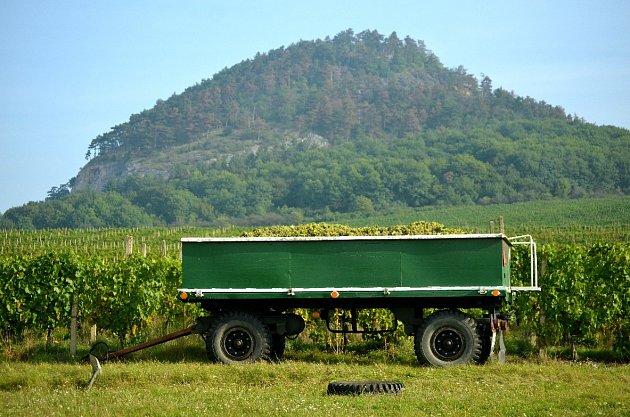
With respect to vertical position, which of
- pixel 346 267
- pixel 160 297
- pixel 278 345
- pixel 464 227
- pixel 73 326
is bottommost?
pixel 278 345

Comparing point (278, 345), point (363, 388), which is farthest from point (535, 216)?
point (363, 388)

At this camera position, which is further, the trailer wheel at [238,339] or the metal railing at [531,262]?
the metal railing at [531,262]

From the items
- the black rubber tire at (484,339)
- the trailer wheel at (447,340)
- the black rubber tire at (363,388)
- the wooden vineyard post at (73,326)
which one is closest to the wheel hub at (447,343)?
the trailer wheel at (447,340)

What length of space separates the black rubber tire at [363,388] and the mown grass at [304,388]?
0.18 metres

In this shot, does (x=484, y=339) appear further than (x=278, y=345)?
No

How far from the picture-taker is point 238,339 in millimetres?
16547

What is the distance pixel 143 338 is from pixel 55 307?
6.02 feet

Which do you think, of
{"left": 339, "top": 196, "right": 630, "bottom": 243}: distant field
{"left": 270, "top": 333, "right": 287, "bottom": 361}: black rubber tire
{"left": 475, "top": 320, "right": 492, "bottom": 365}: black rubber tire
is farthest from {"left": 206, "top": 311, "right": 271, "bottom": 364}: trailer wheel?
{"left": 339, "top": 196, "right": 630, "bottom": 243}: distant field

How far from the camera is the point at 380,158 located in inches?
7121

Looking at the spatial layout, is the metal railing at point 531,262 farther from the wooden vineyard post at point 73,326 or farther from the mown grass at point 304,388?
the wooden vineyard post at point 73,326

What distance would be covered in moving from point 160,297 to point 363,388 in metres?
7.29

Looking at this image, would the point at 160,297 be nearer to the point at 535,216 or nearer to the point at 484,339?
the point at 484,339

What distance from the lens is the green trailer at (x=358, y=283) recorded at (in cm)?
1591

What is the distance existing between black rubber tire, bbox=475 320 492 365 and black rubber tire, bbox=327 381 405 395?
3.10 metres
